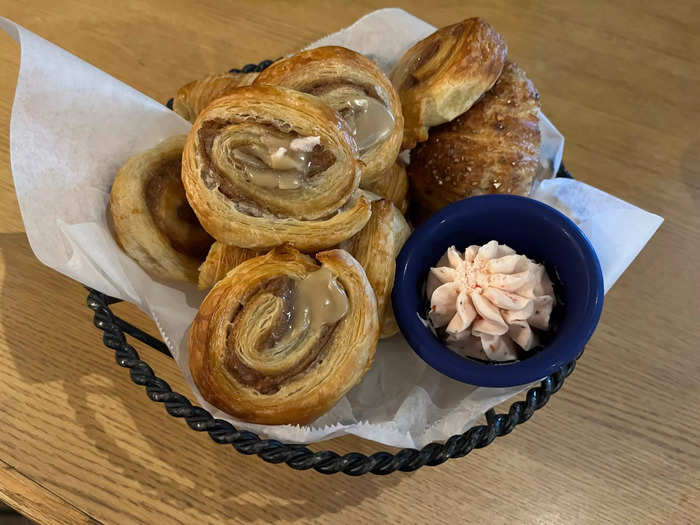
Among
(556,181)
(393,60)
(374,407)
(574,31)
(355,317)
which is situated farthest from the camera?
(574,31)

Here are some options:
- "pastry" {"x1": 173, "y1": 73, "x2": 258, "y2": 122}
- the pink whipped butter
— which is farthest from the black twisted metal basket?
"pastry" {"x1": 173, "y1": 73, "x2": 258, "y2": 122}

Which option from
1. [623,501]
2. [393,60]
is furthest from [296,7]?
[623,501]

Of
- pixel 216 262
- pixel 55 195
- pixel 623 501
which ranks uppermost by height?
pixel 55 195

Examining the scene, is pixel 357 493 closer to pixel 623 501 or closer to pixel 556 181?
pixel 623 501

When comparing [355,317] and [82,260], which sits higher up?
[82,260]

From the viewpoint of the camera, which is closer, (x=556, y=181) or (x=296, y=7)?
(x=556, y=181)

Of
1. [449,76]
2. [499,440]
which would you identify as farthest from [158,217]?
[499,440]

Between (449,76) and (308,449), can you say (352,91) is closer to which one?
(449,76)

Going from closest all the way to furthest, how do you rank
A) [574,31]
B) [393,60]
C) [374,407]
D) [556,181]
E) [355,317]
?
[355,317] < [374,407] < [556,181] < [393,60] < [574,31]
